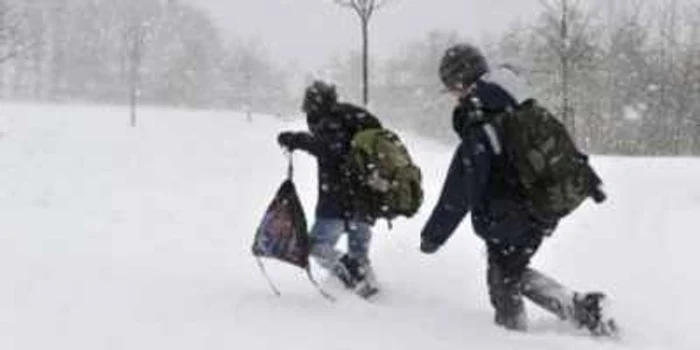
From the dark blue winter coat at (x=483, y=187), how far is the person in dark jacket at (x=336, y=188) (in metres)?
1.22

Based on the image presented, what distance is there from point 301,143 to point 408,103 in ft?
309

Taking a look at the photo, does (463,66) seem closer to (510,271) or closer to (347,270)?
(510,271)

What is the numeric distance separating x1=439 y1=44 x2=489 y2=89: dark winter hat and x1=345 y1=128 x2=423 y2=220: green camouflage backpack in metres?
0.97

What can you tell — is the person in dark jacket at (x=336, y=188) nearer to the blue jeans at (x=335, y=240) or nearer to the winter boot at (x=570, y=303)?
the blue jeans at (x=335, y=240)

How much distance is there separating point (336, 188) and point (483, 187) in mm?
1538

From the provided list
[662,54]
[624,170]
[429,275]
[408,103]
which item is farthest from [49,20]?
[429,275]

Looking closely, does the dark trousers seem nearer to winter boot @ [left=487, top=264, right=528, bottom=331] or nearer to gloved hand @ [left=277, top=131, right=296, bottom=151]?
winter boot @ [left=487, top=264, right=528, bottom=331]

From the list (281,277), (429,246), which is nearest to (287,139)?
(429,246)

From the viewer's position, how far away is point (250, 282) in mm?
7789

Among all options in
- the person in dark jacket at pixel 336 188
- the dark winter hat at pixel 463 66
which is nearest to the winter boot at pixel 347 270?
the person in dark jacket at pixel 336 188

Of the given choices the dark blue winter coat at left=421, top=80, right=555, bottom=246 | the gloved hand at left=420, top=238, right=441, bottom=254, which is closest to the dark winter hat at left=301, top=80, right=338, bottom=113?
the dark blue winter coat at left=421, top=80, right=555, bottom=246

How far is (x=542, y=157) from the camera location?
19.5 ft

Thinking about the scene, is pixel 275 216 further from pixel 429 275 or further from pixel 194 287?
pixel 429 275

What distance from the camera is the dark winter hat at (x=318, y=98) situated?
7.27 m
